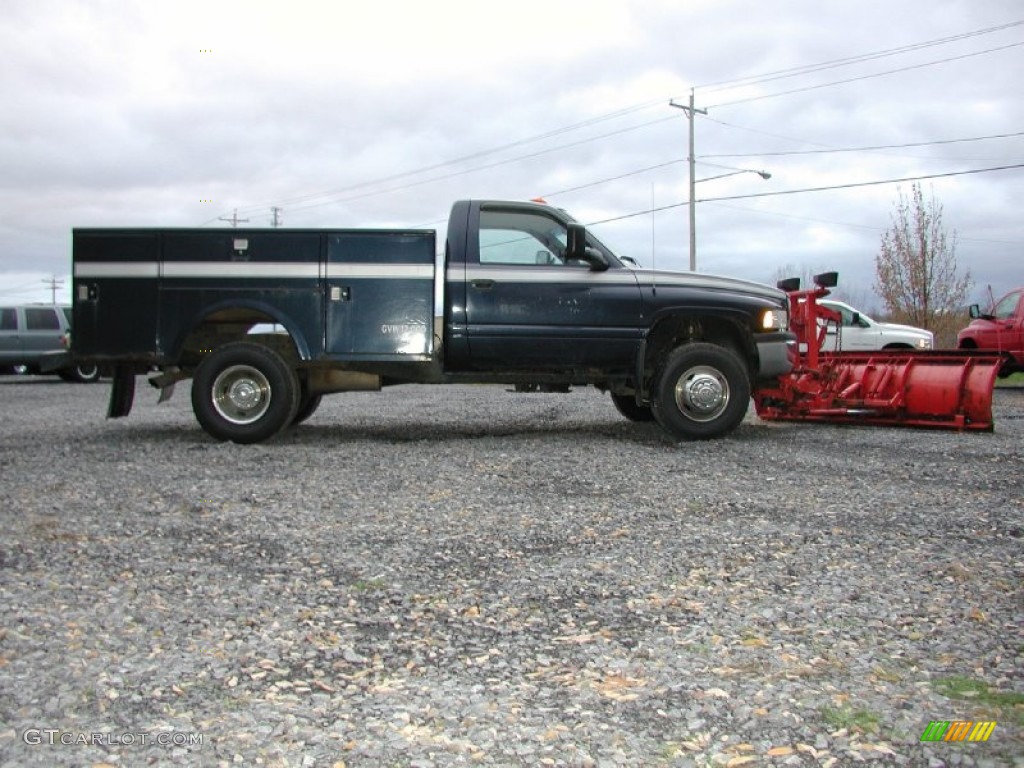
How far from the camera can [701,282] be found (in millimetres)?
8172

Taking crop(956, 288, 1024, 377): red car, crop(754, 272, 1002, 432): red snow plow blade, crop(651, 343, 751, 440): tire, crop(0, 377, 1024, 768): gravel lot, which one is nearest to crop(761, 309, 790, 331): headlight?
crop(651, 343, 751, 440): tire

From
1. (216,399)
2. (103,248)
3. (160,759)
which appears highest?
(103,248)

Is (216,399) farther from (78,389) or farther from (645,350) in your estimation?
(78,389)

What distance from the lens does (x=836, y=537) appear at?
4496 millimetres

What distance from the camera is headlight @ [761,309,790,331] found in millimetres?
8188

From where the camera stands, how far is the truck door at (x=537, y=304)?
7875mm

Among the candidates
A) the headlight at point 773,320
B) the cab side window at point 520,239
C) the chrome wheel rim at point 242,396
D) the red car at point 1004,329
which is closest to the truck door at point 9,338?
the chrome wheel rim at point 242,396

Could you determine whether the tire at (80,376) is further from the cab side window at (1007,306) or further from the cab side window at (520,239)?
the cab side window at (1007,306)

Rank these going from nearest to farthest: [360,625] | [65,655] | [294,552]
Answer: [65,655], [360,625], [294,552]

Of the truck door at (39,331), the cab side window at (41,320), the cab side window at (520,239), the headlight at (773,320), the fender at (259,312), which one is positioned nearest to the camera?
the fender at (259,312)

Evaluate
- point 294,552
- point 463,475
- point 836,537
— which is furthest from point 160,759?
point 463,475

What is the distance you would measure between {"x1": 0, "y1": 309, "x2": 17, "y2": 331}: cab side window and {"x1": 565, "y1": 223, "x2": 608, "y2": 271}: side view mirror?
16.4m

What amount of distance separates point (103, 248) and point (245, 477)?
2.81 metres

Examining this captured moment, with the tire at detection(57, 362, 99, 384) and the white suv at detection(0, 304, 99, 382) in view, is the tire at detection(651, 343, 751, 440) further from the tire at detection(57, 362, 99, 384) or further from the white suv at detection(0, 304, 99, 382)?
the white suv at detection(0, 304, 99, 382)
